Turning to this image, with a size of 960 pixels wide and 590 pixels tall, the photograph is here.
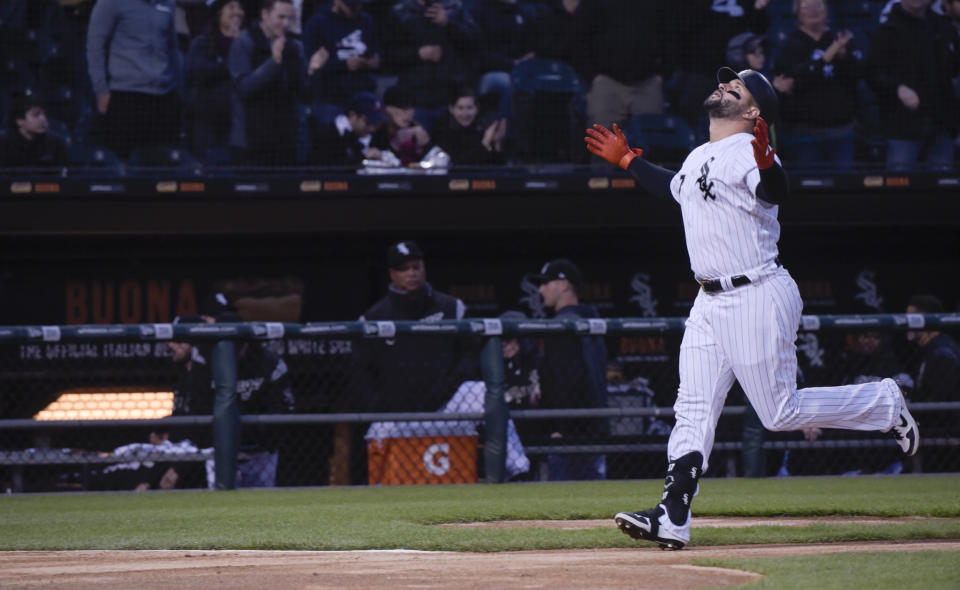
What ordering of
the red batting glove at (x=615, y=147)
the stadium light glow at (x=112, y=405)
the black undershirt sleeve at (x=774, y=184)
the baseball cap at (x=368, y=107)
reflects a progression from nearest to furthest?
the black undershirt sleeve at (x=774, y=184) → the red batting glove at (x=615, y=147) → the stadium light glow at (x=112, y=405) → the baseball cap at (x=368, y=107)

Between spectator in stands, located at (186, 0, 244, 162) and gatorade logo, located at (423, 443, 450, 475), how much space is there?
8.91 feet

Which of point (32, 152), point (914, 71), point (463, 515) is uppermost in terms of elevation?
point (914, 71)

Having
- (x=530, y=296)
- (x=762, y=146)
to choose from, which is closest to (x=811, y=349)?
(x=530, y=296)

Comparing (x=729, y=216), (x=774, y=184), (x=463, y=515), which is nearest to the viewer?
(x=774, y=184)

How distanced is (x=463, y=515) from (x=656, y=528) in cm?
131

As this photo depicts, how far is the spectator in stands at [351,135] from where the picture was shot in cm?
852

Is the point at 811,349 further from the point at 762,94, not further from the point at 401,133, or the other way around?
the point at 762,94

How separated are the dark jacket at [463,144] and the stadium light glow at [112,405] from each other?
94.4 inches

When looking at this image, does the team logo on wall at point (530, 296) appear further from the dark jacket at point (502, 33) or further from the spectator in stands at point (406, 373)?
the spectator in stands at point (406, 373)

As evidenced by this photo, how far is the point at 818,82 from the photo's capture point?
9.02 metres

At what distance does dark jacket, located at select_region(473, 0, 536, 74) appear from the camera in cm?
921

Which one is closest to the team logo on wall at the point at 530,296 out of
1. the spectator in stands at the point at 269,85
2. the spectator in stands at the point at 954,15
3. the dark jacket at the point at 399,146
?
the dark jacket at the point at 399,146

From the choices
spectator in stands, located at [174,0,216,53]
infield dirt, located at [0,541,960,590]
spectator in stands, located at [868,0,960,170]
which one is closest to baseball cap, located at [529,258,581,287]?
spectator in stands, located at [868,0,960,170]

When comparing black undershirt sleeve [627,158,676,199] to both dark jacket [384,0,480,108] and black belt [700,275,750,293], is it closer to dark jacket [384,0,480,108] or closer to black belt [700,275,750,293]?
black belt [700,275,750,293]
